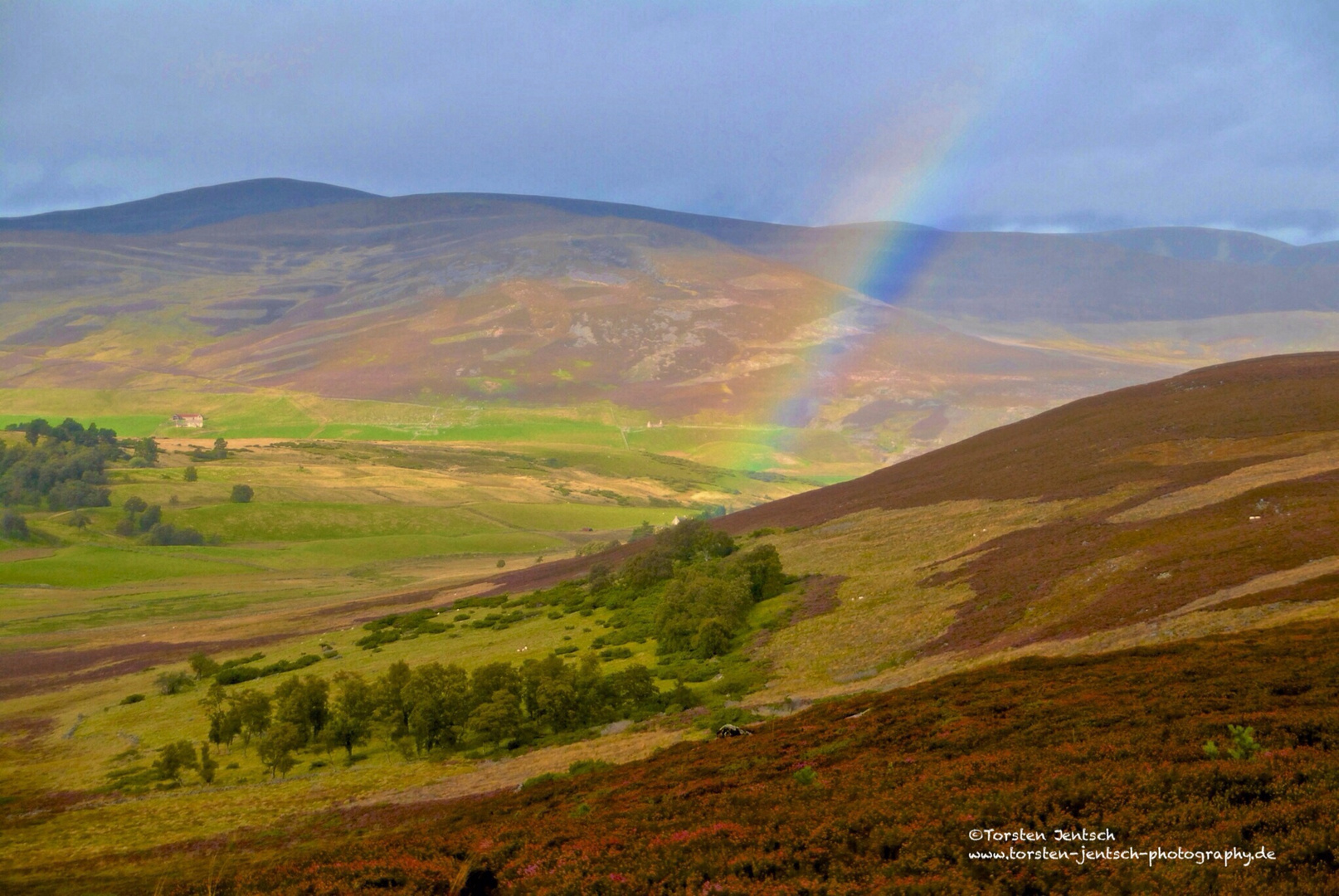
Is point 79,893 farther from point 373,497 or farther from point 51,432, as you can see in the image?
point 51,432

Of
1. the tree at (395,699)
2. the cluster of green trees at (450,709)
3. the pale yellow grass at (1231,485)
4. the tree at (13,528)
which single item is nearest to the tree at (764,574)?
the cluster of green trees at (450,709)

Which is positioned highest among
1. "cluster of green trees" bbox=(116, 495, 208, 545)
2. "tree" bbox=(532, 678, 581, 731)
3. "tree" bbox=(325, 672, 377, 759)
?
"tree" bbox=(532, 678, 581, 731)

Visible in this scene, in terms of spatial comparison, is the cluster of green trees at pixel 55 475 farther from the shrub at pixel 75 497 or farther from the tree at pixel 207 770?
the tree at pixel 207 770

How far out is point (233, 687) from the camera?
5756 centimetres

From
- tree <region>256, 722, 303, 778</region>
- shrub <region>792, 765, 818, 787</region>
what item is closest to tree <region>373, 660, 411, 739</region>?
tree <region>256, 722, 303, 778</region>

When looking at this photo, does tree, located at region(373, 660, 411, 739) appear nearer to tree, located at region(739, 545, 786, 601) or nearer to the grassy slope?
the grassy slope

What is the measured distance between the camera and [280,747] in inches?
1565

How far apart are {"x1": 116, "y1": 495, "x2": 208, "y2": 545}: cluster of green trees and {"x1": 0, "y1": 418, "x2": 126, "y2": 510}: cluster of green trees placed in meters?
10.2

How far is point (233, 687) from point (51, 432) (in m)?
183

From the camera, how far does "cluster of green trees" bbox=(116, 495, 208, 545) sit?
139125 mm

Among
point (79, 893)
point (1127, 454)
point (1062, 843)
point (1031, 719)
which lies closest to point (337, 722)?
point (79, 893)

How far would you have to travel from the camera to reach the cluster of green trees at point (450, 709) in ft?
126

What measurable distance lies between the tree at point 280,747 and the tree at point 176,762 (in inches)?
127

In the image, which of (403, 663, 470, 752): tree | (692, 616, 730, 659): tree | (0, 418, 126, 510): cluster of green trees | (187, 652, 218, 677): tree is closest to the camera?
(403, 663, 470, 752): tree
